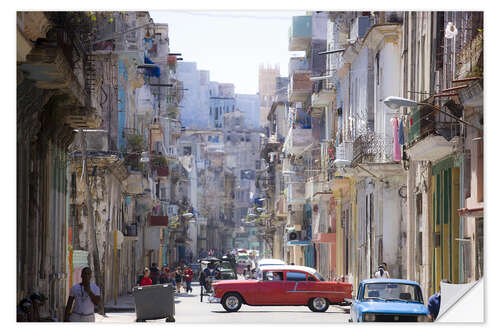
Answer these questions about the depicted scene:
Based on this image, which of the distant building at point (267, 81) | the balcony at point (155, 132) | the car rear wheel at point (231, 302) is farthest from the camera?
the distant building at point (267, 81)

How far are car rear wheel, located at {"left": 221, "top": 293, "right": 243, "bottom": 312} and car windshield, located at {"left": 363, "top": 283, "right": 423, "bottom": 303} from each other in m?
10.3

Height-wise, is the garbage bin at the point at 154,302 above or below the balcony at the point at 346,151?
below

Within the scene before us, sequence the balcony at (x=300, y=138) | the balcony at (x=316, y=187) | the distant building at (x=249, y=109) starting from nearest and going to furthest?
A: the balcony at (x=316, y=187) → the balcony at (x=300, y=138) → the distant building at (x=249, y=109)

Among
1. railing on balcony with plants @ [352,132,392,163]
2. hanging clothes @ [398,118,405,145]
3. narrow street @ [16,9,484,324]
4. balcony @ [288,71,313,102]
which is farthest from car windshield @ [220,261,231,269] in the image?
hanging clothes @ [398,118,405,145]

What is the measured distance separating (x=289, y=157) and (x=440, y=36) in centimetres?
3759

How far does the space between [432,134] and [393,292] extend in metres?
5.04

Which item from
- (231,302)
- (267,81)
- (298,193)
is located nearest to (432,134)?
(231,302)

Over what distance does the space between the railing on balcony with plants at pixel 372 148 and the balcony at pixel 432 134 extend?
6301 millimetres

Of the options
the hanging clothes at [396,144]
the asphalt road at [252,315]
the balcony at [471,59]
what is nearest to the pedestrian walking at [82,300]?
the asphalt road at [252,315]

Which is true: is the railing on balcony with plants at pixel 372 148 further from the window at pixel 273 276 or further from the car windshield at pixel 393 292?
the car windshield at pixel 393 292

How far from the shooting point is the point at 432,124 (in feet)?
76.2

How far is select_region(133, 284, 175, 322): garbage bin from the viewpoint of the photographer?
2081 centimetres

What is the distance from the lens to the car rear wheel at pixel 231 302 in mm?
29438

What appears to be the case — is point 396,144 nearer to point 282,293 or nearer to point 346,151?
point 282,293
